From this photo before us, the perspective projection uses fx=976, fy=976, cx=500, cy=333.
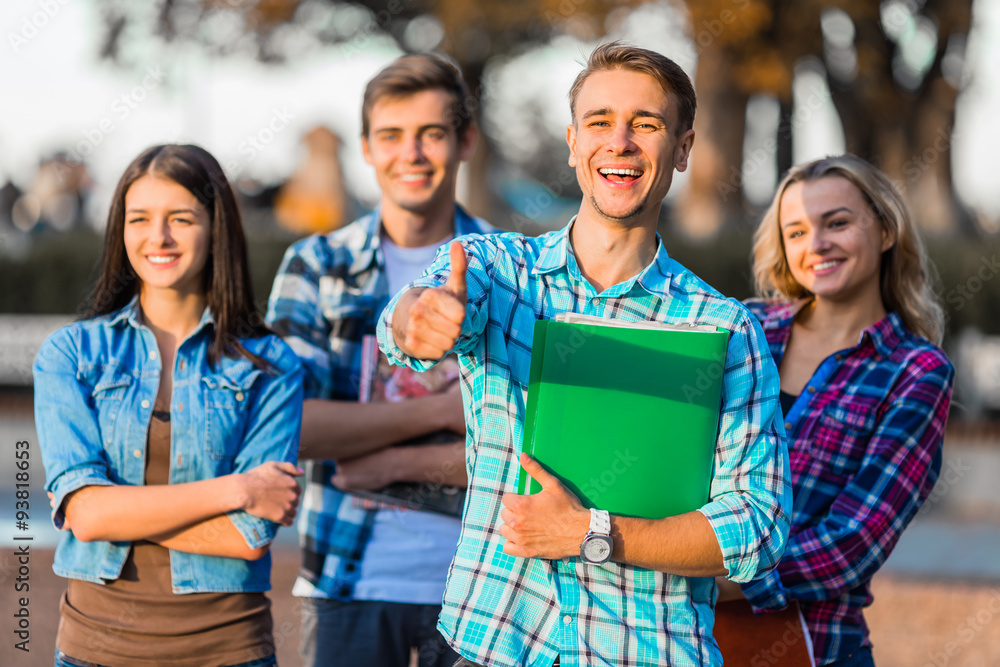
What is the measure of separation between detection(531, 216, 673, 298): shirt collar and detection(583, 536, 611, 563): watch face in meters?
0.54

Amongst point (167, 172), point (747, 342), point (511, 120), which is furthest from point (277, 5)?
point (511, 120)

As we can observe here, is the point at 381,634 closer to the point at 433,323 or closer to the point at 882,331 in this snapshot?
the point at 433,323

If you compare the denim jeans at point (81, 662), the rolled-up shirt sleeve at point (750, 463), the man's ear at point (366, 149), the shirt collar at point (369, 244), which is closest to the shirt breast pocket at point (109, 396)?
the denim jeans at point (81, 662)

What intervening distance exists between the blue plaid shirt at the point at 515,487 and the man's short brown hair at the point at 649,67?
354 millimetres

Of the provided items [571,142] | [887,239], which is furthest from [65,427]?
[887,239]

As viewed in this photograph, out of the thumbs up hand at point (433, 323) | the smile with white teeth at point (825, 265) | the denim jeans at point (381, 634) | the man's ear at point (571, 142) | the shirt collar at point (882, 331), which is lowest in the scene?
the denim jeans at point (381, 634)

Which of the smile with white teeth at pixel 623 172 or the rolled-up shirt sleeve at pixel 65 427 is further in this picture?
the rolled-up shirt sleeve at pixel 65 427

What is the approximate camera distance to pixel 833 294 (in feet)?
9.56

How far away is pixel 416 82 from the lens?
10.4ft

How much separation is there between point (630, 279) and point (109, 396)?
141 cm

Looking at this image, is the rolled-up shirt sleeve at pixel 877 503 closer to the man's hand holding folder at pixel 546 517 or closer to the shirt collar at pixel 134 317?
the man's hand holding folder at pixel 546 517

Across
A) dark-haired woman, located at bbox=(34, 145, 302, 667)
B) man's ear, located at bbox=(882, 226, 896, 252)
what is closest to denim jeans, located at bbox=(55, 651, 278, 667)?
dark-haired woman, located at bbox=(34, 145, 302, 667)

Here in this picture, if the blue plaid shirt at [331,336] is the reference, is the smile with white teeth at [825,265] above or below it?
above

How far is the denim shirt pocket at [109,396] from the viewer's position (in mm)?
2531
